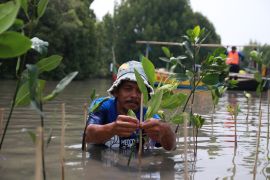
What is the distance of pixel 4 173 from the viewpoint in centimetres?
263

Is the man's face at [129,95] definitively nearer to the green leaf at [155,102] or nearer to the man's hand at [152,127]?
the man's hand at [152,127]

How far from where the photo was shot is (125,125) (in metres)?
2.59

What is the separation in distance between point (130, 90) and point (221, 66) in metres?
0.76

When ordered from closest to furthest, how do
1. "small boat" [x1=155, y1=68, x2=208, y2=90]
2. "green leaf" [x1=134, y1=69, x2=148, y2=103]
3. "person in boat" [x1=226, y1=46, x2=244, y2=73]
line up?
"green leaf" [x1=134, y1=69, x2=148, y2=103] < "small boat" [x1=155, y1=68, x2=208, y2=90] < "person in boat" [x1=226, y1=46, x2=244, y2=73]

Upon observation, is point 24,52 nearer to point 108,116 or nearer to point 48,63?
point 48,63

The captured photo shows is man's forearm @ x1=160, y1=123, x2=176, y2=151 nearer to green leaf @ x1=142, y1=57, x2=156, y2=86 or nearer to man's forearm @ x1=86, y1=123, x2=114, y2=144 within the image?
man's forearm @ x1=86, y1=123, x2=114, y2=144

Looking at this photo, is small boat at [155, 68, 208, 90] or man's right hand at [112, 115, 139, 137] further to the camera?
small boat at [155, 68, 208, 90]

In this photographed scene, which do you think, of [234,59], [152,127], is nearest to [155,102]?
[152,127]

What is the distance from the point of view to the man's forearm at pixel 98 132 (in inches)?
111

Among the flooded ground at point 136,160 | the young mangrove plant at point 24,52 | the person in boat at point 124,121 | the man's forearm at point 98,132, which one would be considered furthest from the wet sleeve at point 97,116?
the young mangrove plant at point 24,52

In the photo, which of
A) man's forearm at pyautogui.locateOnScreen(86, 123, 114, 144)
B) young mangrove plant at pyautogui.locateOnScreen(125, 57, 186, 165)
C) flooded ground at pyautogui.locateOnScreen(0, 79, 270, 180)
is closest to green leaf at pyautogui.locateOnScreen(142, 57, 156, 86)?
young mangrove plant at pyautogui.locateOnScreen(125, 57, 186, 165)

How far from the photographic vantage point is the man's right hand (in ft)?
8.41

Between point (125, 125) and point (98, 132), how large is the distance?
18.0 inches

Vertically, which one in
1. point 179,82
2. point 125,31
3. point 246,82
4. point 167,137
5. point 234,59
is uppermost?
point 125,31
